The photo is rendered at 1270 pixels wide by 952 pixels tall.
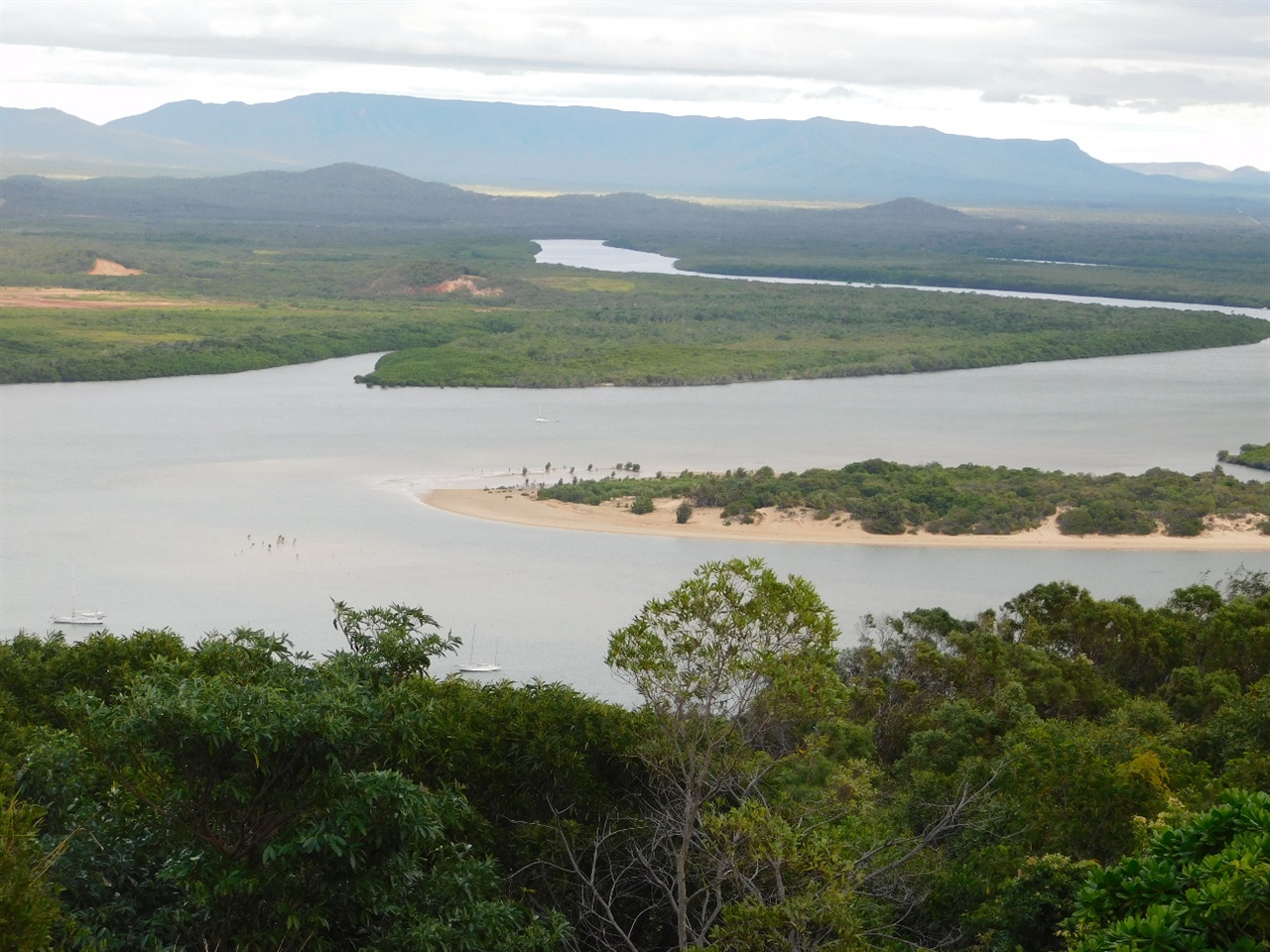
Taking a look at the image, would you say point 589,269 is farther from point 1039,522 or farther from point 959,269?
point 1039,522

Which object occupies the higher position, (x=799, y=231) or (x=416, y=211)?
(x=416, y=211)

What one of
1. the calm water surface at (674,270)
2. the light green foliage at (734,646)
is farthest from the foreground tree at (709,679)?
the calm water surface at (674,270)

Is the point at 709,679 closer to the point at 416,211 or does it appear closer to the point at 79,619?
the point at 79,619

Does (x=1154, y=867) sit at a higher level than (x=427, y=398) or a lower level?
higher

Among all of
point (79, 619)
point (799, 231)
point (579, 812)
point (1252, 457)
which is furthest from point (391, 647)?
point (799, 231)

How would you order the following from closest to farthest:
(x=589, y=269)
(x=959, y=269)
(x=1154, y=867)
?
(x=1154, y=867) → (x=589, y=269) → (x=959, y=269)

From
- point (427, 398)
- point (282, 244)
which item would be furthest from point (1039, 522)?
point (282, 244)

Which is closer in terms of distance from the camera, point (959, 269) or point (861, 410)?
point (861, 410)
